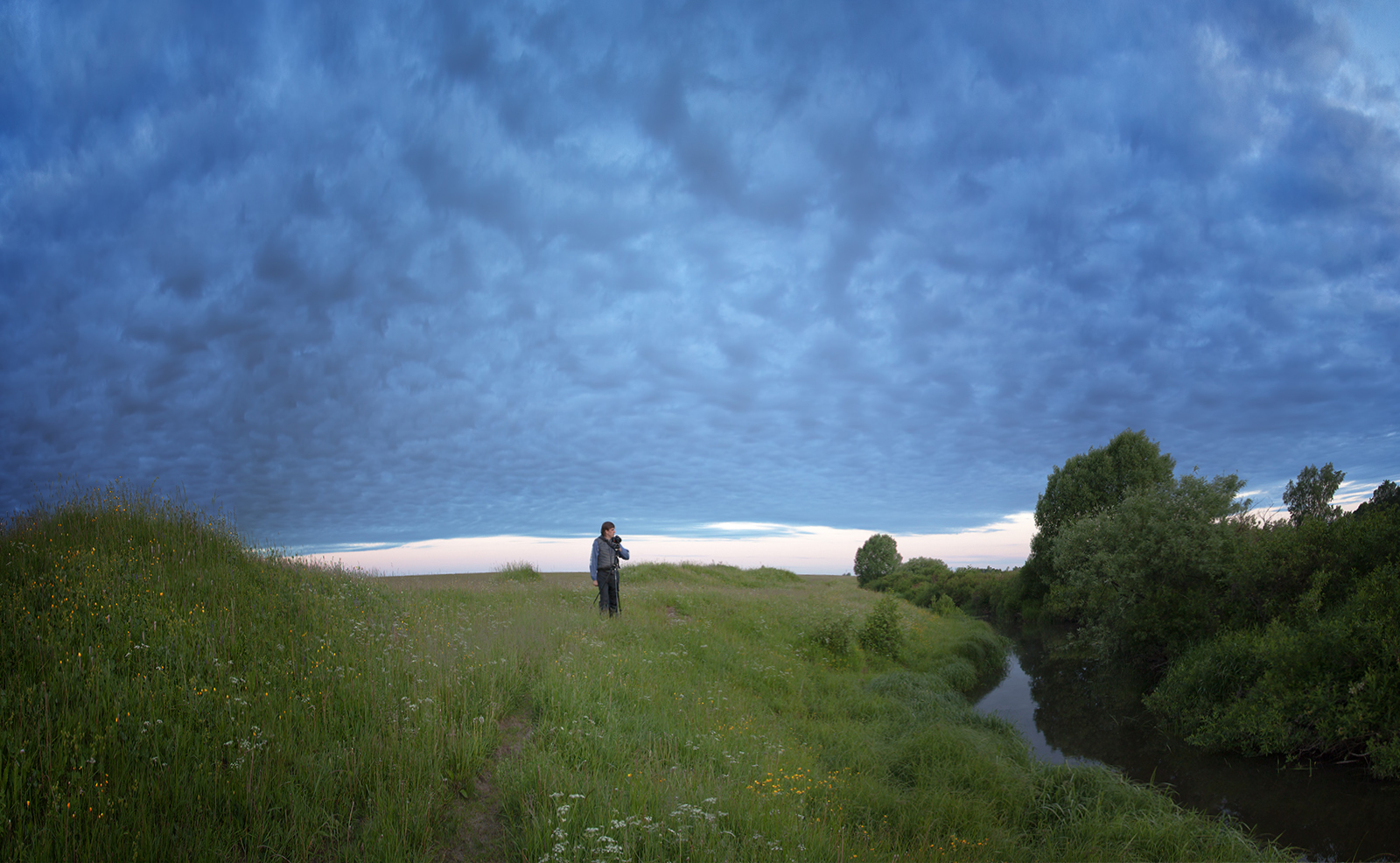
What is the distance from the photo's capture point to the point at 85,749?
17.0 ft

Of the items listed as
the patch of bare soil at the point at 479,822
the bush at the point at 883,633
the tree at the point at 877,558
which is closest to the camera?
the patch of bare soil at the point at 479,822

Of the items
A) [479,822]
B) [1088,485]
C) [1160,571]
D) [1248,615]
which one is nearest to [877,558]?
[1088,485]

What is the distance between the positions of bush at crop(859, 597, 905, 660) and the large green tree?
23.1m

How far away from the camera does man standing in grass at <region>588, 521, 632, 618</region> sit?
17.8 metres

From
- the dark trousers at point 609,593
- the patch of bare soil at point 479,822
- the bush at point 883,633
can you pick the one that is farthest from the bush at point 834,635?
the patch of bare soil at point 479,822

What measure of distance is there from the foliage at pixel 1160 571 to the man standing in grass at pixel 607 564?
62.3 ft

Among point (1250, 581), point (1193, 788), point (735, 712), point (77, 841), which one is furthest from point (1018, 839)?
point (1250, 581)

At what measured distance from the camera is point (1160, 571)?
2217cm

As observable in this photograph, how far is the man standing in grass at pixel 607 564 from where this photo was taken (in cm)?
1778

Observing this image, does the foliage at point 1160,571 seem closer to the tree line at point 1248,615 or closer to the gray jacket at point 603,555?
the tree line at point 1248,615

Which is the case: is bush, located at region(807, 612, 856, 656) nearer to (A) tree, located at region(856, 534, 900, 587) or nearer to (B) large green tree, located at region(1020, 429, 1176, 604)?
(B) large green tree, located at region(1020, 429, 1176, 604)

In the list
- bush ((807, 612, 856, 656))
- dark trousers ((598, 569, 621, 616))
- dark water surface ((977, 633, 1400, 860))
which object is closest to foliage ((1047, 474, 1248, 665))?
dark water surface ((977, 633, 1400, 860))

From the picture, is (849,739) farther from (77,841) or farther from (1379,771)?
(77,841)

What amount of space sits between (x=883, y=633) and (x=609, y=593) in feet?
36.0
